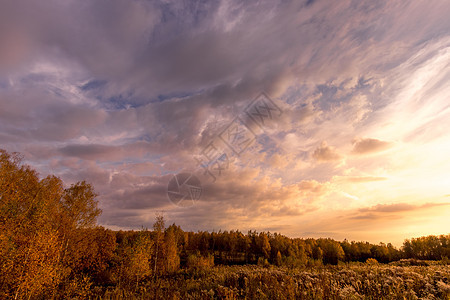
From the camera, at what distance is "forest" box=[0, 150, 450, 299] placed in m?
13.1

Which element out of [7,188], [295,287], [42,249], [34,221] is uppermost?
[7,188]

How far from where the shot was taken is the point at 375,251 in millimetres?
90250

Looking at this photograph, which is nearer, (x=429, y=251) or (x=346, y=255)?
(x=429, y=251)

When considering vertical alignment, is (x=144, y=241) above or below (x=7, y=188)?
below

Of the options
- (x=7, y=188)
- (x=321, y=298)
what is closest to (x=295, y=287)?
(x=321, y=298)

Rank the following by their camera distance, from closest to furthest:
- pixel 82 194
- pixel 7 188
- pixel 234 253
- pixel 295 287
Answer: pixel 295 287 → pixel 7 188 → pixel 82 194 → pixel 234 253

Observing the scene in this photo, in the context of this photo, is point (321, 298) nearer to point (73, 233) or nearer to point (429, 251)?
point (73, 233)

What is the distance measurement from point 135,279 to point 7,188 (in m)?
19.4

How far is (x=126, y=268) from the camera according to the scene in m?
31.0

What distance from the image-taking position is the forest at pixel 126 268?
13.1 metres

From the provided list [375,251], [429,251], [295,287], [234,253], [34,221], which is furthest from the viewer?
[234,253]

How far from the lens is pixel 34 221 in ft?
61.8

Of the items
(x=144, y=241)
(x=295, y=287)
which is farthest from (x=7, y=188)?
(x=295, y=287)

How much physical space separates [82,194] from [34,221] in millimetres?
16654
